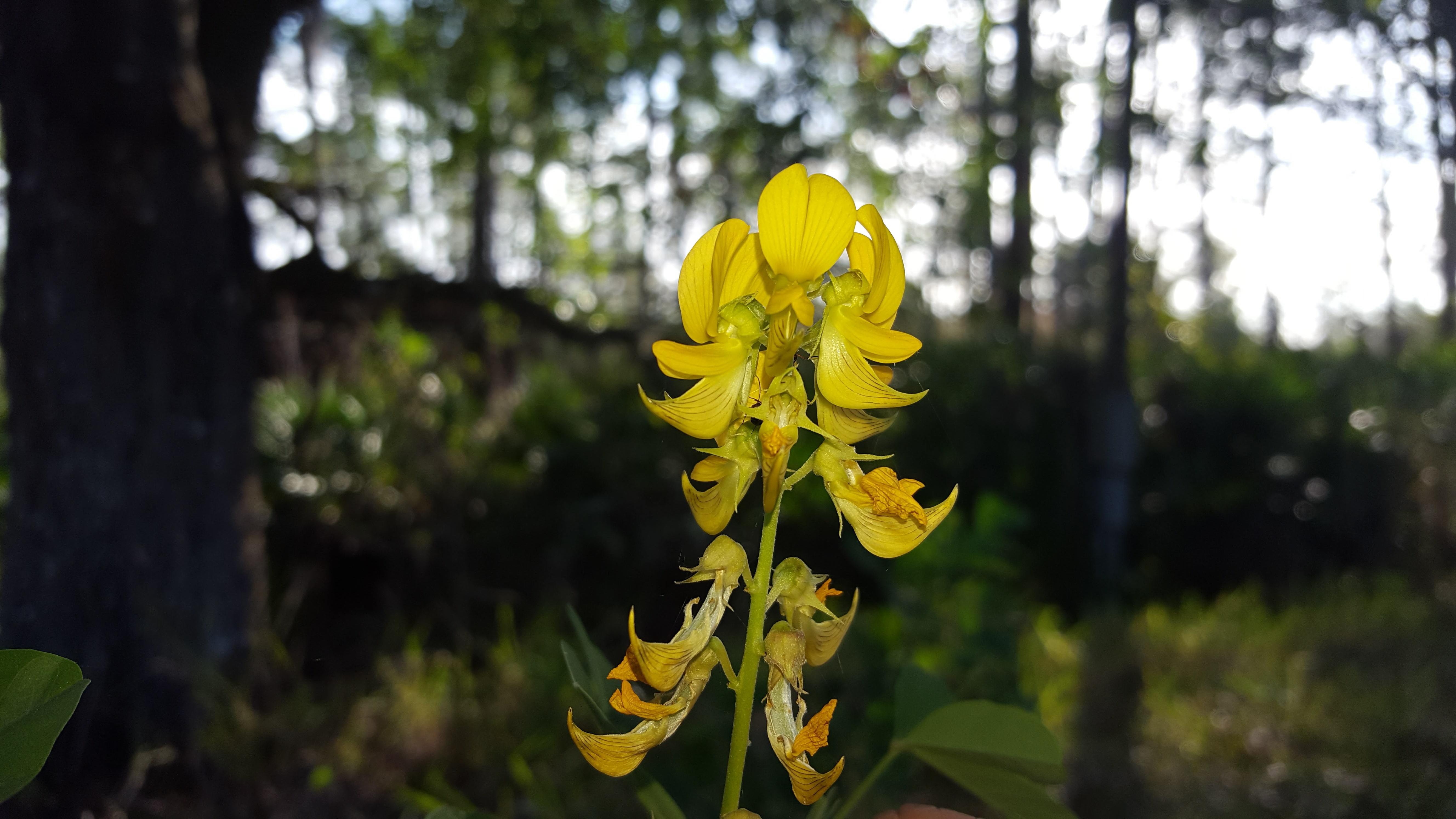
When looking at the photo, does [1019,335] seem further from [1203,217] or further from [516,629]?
[1203,217]

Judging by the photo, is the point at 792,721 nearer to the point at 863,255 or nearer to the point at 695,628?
the point at 695,628

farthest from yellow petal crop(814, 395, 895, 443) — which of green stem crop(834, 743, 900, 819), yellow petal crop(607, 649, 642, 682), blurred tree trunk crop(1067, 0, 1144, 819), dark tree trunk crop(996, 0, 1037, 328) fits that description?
dark tree trunk crop(996, 0, 1037, 328)

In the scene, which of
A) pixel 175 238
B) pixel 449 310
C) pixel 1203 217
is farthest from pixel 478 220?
pixel 1203 217

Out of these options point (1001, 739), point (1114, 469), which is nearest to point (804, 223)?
point (1001, 739)

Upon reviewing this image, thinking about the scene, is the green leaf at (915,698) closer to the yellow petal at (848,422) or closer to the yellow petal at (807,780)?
the yellow petal at (807,780)

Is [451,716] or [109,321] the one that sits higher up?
[109,321]

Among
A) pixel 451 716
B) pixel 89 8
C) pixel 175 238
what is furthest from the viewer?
pixel 451 716
